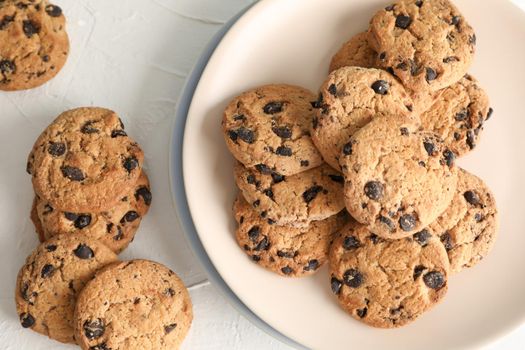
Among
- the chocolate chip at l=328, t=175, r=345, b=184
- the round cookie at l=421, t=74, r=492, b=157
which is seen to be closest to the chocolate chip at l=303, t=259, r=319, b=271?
the chocolate chip at l=328, t=175, r=345, b=184

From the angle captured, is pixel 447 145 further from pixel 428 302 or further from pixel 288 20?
pixel 288 20

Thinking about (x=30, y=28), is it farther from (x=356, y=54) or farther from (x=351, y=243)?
(x=351, y=243)

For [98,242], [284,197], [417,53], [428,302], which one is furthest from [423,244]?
[98,242]

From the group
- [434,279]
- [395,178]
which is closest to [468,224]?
[434,279]

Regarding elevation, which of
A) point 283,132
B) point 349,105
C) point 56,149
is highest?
point 349,105

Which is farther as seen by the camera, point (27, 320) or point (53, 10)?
point (53, 10)

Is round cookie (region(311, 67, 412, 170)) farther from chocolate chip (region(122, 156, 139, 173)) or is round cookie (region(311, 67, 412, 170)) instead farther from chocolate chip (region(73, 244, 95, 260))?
chocolate chip (region(73, 244, 95, 260))

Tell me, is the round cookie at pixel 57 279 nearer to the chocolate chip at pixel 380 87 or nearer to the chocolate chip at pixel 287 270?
the chocolate chip at pixel 287 270
